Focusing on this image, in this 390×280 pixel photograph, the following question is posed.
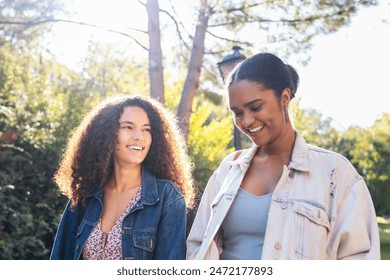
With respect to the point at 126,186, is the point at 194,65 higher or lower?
higher

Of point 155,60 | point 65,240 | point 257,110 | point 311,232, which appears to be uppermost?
point 155,60

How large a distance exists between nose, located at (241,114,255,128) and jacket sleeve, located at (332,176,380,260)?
1.11 ft

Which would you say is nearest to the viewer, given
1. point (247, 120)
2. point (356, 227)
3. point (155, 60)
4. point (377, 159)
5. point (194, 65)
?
point (356, 227)

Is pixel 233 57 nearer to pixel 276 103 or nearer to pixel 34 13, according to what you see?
pixel 276 103

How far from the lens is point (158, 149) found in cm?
217

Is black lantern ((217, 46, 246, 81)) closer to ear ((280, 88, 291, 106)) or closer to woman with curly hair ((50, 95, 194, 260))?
woman with curly hair ((50, 95, 194, 260))

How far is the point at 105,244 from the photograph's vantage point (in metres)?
2.00

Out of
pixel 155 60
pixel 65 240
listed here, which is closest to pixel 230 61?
pixel 155 60

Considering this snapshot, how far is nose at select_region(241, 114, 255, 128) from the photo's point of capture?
1.65 meters

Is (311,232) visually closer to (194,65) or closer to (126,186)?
(126,186)

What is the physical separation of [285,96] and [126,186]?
75 cm

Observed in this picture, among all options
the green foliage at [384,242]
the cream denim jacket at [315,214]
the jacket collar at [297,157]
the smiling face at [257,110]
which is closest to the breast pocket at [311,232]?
the cream denim jacket at [315,214]

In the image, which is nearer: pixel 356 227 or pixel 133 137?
pixel 356 227

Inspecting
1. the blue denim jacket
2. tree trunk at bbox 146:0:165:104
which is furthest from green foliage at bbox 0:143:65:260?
the blue denim jacket
